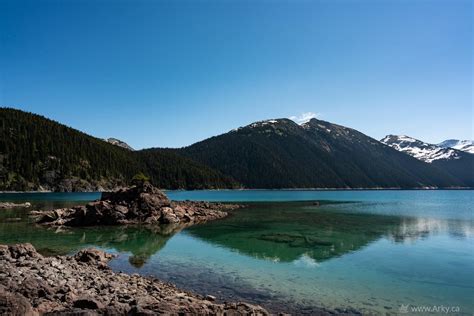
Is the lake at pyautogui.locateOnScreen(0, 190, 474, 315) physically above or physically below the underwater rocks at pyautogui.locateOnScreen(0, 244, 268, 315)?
below

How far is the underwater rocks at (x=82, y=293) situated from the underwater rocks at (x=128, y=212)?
36000 millimetres

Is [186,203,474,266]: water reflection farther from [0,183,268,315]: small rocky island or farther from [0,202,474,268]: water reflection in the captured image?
[0,183,268,315]: small rocky island

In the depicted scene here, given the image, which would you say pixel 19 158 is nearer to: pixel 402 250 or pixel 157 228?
pixel 157 228

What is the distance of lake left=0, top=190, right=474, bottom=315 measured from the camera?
895 inches

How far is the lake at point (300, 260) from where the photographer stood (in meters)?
22.7

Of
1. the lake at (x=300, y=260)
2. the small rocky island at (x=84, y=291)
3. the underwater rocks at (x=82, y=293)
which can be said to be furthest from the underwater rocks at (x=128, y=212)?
the underwater rocks at (x=82, y=293)

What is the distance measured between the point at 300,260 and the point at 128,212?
4294 cm

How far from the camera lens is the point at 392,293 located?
2358 cm

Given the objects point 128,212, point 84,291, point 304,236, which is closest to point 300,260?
point 304,236

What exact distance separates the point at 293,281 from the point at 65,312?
16305 mm

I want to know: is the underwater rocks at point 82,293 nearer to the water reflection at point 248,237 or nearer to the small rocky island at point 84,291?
the small rocky island at point 84,291

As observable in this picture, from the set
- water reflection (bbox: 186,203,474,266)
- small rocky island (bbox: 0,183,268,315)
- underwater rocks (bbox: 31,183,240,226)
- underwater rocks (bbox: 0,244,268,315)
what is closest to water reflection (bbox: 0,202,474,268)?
water reflection (bbox: 186,203,474,266)

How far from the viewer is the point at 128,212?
2643 inches

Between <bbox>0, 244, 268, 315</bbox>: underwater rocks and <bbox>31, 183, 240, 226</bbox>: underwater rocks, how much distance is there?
36.0 metres
